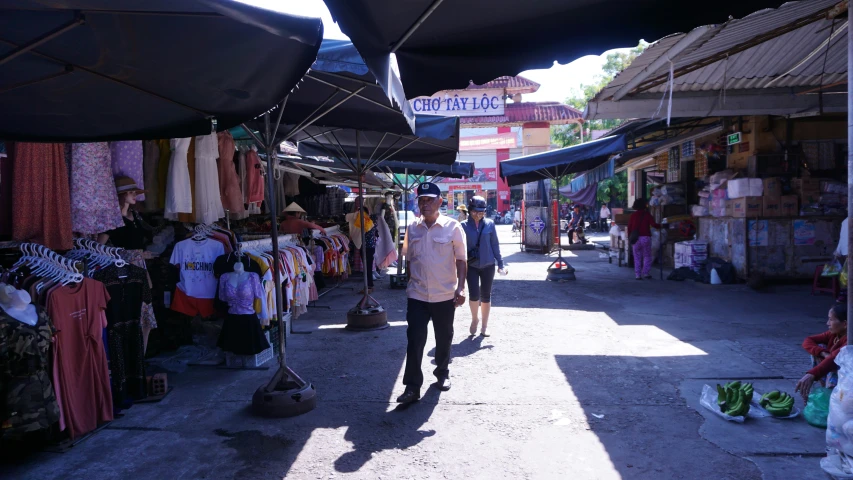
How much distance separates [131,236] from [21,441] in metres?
2.11

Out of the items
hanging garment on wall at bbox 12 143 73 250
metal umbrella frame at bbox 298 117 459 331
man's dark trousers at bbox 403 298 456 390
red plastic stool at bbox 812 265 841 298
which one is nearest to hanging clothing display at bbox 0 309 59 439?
hanging garment on wall at bbox 12 143 73 250

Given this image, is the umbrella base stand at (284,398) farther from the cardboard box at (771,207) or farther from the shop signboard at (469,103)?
the shop signboard at (469,103)

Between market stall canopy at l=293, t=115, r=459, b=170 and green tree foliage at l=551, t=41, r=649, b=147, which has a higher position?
green tree foliage at l=551, t=41, r=649, b=147

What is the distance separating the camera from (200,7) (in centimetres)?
242

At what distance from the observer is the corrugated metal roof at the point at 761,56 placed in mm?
5640

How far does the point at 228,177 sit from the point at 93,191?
6.09 feet

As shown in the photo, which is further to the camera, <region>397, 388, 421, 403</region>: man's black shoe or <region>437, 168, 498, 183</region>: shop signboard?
<region>437, 168, 498, 183</region>: shop signboard

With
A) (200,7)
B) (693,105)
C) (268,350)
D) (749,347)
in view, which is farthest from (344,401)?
(693,105)

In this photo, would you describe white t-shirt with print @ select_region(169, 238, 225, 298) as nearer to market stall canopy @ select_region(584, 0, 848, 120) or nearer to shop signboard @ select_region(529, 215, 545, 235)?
market stall canopy @ select_region(584, 0, 848, 120)

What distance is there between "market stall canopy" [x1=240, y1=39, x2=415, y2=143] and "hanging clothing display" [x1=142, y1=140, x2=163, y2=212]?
1031 millimetres

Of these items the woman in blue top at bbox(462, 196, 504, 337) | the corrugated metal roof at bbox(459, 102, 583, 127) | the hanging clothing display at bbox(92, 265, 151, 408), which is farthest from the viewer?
the corrugated metal roof at bbox(459, 102, 583, 127)

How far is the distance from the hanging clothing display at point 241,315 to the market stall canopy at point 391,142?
8.18 feet

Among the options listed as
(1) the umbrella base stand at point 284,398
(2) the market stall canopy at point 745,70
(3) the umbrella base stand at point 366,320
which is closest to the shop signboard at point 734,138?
(2) the market stall canopy at point 745,70

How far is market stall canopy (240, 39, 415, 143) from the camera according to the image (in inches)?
179
